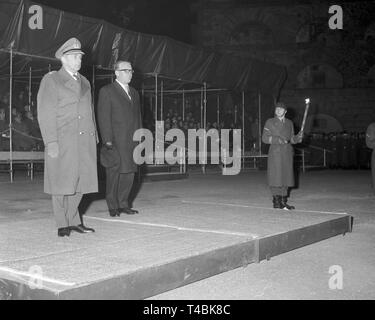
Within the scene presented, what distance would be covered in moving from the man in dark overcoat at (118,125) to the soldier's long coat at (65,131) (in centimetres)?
112

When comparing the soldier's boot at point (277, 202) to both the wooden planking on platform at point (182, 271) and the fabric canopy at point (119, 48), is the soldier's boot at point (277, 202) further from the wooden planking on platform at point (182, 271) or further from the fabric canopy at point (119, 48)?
the fabric canopy at point (119, 48)

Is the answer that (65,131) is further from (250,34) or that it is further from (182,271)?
(250,34)

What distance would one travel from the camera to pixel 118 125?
6.17 meters

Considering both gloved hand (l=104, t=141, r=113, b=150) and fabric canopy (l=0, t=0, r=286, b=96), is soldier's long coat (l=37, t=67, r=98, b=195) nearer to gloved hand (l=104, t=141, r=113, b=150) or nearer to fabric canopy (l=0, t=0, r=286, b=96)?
gloved hand (l=104, t=141, r=113, b=150)

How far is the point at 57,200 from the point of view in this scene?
4.98 metres

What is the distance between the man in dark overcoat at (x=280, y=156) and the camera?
7555mm

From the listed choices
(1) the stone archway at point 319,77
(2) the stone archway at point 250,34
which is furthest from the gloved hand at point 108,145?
(2) the stone archway at point 250,34

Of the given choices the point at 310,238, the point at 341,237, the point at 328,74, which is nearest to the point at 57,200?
the point at 310,238

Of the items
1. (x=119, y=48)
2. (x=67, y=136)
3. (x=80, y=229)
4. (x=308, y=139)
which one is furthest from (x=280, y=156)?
(x=308, y=139)

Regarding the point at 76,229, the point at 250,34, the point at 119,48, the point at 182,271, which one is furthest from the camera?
the point at 250,34

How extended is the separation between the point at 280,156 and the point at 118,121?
257cm

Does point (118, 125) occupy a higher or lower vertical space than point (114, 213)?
higher
